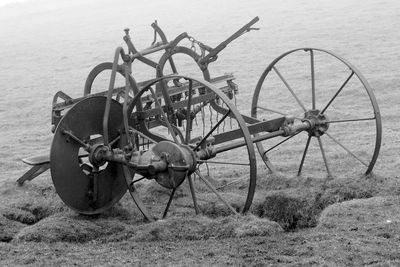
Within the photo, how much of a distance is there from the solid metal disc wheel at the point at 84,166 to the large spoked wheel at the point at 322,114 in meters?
1.87

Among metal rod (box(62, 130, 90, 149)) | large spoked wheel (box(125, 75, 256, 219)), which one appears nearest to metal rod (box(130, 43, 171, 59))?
large spoked wheel (box(125, 75, 256, 219))

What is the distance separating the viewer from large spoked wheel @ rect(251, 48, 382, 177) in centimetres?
829

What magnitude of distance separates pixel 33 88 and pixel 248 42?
697 cm

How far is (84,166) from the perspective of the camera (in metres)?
7.52

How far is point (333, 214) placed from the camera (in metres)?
6.88

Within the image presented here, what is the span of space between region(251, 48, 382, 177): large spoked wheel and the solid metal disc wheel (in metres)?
1.87

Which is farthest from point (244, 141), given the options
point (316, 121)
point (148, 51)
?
point (316, 121)

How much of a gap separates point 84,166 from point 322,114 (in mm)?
2802

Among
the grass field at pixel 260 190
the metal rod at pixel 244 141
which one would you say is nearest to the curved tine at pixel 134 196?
the grass field at pixel 260 190

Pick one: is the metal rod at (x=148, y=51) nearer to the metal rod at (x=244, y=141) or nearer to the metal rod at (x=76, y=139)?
the metal rod at (x=76, y=139)

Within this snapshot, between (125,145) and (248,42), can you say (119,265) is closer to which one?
(125,145)

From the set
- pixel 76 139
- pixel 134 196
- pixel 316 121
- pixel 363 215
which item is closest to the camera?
pixel 363 215

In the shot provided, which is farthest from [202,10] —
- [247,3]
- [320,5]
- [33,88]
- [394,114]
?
[394,114]

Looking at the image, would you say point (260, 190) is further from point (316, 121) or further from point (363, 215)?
point (363, 215)
